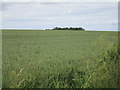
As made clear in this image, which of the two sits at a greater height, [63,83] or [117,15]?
[117,15]

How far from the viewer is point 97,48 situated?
3.99 meters

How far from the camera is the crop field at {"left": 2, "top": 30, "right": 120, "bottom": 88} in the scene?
11.7 feet

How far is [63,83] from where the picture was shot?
11.6 ft

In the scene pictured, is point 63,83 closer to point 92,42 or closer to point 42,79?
point 42,79

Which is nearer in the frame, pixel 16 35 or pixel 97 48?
pixel 97 48

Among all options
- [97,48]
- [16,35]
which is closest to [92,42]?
[97,48]

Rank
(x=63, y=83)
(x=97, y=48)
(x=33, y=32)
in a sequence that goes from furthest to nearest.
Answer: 1. (x=33, y=32)
2. (x=97, y=48)
3. (x=63, y=83)

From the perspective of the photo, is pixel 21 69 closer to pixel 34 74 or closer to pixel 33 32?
pixel 34 74

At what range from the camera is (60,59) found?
3824mm

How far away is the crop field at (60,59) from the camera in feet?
11.7

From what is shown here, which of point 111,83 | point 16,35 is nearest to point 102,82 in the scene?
point 111,83

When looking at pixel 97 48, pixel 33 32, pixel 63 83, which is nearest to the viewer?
pixel 63 83

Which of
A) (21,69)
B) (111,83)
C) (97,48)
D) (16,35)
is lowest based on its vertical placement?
(111,83)

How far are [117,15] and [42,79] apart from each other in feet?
6.71
